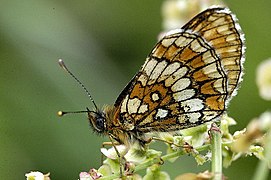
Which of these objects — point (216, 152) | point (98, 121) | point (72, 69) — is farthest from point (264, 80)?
point (72, 69)

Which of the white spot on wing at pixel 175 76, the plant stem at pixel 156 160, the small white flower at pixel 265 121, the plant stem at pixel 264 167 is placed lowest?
the plant stem at pixel 264 167

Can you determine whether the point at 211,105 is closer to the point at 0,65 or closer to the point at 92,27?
the point at 0,65

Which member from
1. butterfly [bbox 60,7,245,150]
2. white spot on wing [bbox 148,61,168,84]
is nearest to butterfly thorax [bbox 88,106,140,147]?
butterfly [bbox 60,7,245,150]

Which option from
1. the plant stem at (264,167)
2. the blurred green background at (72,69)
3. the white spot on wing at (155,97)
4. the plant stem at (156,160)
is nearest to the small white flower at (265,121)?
the plant stem at (264,167)

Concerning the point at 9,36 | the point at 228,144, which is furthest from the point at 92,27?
the point at 228,144

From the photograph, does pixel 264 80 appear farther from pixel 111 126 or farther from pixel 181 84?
pixel 111 126

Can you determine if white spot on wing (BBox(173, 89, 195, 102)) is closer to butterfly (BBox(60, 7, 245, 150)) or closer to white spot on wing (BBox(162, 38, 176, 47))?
butterfly (BBox(60, 7, 245, 150))

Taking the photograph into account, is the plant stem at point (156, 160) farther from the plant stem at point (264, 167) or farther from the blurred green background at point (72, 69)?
the blurred green background at point (72, 69)
